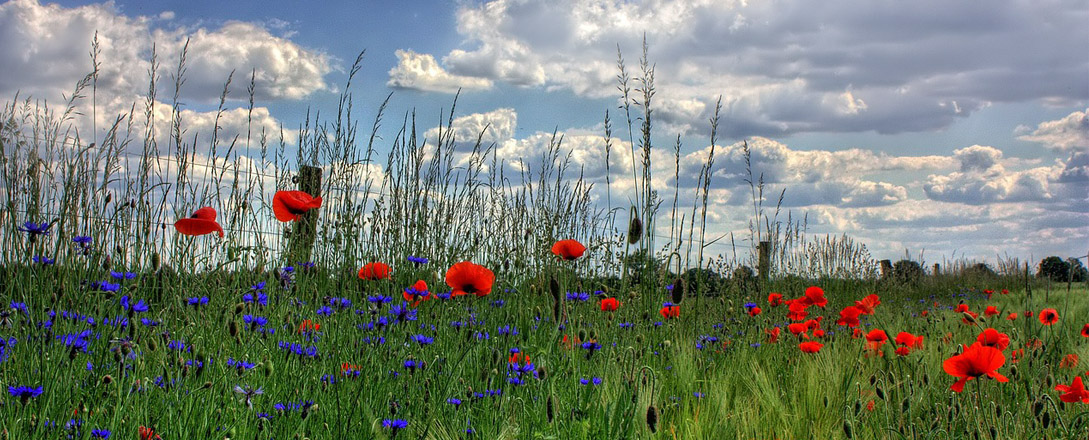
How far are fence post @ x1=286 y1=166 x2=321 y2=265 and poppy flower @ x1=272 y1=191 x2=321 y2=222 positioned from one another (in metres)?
1.11

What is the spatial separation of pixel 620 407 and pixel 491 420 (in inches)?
17.0

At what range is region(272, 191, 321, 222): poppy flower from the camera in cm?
192

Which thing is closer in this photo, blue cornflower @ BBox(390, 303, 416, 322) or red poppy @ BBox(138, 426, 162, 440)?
red poppy @ BBox(138, 426, 162, 440)

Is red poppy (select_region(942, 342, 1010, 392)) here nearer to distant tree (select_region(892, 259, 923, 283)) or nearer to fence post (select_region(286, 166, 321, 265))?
fence post (select_region(286, 166, 321, 265))

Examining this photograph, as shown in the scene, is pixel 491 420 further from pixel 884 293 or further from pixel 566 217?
pixel 884 293

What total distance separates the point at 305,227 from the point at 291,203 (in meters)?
1.72

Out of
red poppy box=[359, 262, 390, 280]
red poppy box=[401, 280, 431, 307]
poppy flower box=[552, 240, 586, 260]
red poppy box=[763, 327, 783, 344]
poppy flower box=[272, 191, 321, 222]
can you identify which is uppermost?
poppy flower box=[272, 191, 321, 222]

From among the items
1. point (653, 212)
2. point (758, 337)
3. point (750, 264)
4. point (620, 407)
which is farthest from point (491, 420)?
point (750, 264)

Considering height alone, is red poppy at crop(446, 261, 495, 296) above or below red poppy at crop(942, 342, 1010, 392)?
above

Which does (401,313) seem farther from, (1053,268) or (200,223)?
(1053,268)

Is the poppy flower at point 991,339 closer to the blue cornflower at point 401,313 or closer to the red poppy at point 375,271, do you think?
the blue cornflower at point 401,313

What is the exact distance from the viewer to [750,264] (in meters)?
7.32

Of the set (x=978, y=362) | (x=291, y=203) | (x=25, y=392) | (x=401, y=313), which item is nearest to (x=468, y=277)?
(x=401, y=313)

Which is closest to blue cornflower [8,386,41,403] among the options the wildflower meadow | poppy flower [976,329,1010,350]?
the wildflower meadow
